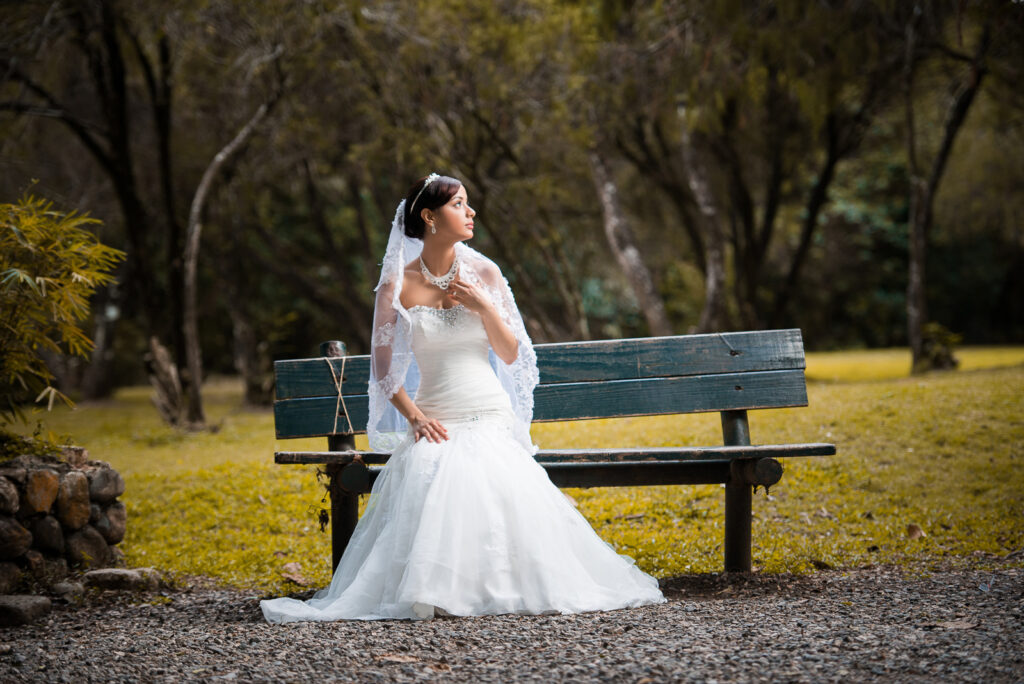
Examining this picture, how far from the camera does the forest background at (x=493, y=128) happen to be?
10.1 metres

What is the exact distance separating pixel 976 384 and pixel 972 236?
1473cm

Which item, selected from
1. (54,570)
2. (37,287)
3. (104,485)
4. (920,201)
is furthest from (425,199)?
(920,201)

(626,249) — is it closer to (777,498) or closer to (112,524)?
(777,498)

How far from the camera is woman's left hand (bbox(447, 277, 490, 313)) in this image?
13.3 feet

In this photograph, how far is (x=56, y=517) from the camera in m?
4.60

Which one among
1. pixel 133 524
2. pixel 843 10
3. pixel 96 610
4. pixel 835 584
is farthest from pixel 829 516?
pixel 843 10

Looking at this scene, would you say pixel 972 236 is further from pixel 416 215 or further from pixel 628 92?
pixel 416 215

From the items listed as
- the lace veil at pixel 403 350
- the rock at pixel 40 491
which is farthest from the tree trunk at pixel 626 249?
the rock at pixel 40 491

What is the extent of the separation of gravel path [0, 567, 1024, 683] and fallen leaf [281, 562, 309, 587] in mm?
664

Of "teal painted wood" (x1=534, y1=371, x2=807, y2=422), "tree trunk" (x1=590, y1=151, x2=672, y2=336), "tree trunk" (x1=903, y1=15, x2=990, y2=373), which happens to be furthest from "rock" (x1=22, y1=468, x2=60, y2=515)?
"tree trunk" (x1=903, y1=15, x2=990, y2=373)

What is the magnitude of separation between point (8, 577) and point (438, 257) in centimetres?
251

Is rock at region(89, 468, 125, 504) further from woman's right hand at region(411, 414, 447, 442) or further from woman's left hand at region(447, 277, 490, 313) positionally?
woman's left hand at region(447, 277, 490, 313)

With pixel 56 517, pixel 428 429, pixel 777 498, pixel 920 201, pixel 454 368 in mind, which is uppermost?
pixel 920 201

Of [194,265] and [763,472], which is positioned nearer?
[763,472]
